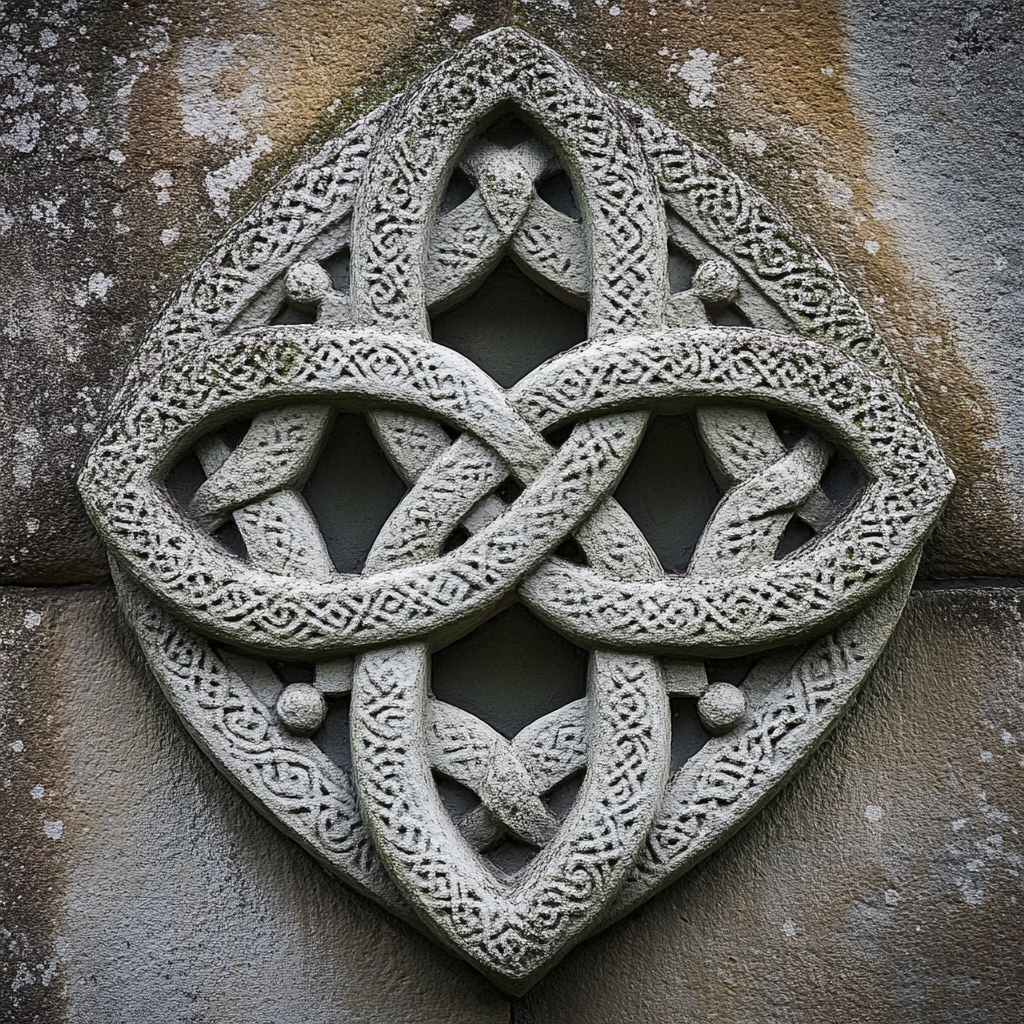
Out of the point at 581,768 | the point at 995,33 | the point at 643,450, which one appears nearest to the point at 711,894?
the point at 581,768

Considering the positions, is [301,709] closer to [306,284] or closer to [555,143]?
[306,284]

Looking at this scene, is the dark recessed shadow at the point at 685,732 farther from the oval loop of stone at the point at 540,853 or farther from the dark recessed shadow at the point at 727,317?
the dark recessed shadow at the point at 727,317

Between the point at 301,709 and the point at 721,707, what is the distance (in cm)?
54

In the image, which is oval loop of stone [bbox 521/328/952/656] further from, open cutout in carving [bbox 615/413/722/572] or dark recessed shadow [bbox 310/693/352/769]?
dark recessed shadow [bbox 310/693/352/769]

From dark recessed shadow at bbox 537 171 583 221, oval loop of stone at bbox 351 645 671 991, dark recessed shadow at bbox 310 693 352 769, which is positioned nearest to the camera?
oval loop of stone at bbox 351 645 671 991

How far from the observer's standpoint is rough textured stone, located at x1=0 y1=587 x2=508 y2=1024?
4.57ft

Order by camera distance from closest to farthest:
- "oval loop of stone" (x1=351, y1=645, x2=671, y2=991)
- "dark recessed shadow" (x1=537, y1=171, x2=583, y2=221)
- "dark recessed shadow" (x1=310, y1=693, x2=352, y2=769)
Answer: "oval loop of stone" (x1=351, y1=645, x2=671, y2=991) < "dark recessed shadow" (x1=310, y1=693, x2=352, y2=769) < "dark recessed shadow" (x1=537, y1=171, x2=583, y2=221)

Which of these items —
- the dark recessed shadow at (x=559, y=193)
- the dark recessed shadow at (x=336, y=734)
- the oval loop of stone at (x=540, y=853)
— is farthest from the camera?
the dark recessed shadow at (x=559, y=193)

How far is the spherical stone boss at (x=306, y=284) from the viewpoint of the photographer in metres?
1.41

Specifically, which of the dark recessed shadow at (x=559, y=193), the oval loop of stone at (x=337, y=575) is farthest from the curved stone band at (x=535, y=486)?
the dark recessed shadow at (x=559, y=193)

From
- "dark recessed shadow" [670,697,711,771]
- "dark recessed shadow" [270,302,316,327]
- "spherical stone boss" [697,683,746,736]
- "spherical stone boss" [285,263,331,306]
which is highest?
"spherical stone boss" [285,263,331,306]

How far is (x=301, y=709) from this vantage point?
1.34 m

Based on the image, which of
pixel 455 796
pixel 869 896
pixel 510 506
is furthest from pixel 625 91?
pixel 869 896

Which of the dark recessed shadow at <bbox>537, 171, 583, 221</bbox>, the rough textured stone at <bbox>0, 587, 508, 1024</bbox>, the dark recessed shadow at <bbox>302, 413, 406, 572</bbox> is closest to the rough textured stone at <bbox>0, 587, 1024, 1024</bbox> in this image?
the rough textured stone at <bbox>0, 587, 508, 1024</bbox>
